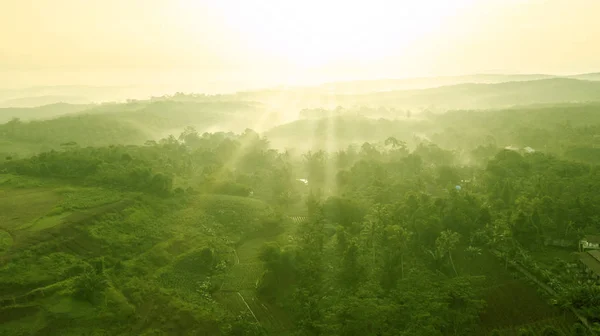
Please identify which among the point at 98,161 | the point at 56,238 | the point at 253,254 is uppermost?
the point at 98,161

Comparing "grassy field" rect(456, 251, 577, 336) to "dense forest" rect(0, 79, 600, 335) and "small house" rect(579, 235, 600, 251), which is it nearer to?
"dense forest" rect(0, 79, 600, 335)

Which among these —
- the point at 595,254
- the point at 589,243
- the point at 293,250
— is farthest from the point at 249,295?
the point at 589,243

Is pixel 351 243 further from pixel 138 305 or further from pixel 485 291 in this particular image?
pixel 138 305

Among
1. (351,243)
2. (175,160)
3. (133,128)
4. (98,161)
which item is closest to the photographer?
(351,243)

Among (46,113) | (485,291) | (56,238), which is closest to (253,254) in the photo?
(56,238)

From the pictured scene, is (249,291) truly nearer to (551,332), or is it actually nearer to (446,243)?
(446,243)
